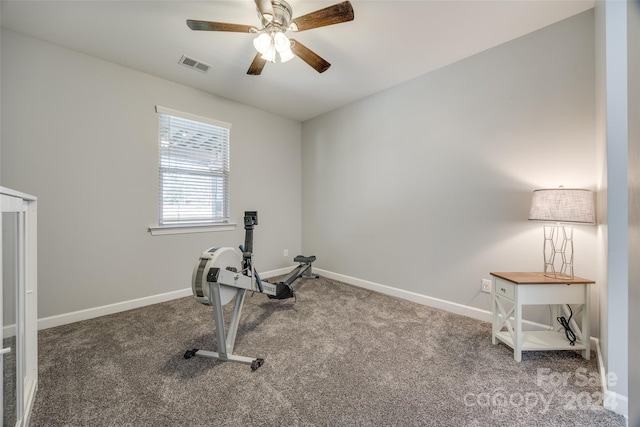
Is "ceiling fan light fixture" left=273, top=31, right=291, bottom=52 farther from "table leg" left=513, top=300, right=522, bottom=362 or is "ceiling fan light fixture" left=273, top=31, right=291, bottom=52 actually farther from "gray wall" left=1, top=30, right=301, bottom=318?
"table leg" left=513, top=300, right=522, bottom=362

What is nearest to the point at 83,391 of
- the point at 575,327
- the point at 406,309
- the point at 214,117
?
the point at 406,309

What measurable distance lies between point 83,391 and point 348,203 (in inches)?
119

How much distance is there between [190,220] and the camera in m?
3.12

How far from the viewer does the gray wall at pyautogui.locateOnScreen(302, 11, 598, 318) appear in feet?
6.42

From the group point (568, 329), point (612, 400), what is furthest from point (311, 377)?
point (568, 329)

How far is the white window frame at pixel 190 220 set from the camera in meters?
2.86

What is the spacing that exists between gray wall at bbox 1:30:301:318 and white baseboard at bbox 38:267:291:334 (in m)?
0.05

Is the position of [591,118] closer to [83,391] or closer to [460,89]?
[460,89]

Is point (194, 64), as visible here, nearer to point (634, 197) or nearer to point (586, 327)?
point (634, 197)

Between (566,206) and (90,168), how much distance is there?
408 centimetres

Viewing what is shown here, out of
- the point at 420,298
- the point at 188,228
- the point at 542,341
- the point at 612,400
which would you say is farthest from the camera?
the point at 188,228

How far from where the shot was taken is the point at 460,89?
2.51 meters

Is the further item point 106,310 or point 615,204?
point 106,310

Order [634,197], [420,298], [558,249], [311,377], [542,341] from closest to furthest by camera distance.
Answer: [634,197] < [311,377] < [542,341] < [558,249] < [420,298]
